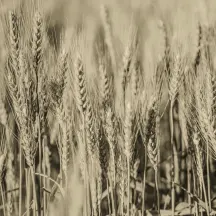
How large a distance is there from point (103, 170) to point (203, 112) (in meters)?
0.35

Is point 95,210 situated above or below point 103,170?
below

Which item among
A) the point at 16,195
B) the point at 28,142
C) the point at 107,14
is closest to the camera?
the point at 28,142

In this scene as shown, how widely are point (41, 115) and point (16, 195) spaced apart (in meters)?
0.79

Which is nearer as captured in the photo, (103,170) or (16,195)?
(103,170)

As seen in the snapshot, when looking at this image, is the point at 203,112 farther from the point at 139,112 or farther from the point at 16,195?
the point at 16,195

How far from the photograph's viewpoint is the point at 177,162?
1.79 m

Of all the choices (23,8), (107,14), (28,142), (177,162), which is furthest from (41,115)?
(107,14)

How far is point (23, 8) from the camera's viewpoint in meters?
1.37

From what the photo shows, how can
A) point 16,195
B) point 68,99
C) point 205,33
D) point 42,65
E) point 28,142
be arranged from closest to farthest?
point 28,142 → point 42,65 → point 68,99 → point 205,33 → point 16,195

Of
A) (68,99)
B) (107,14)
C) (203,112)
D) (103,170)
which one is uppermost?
(107,14)

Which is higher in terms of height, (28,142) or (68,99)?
(68,99)

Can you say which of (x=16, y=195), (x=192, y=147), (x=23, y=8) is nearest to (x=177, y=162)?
(x=192, y=147)

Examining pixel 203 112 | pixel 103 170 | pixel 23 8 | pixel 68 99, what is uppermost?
pixel 23 8

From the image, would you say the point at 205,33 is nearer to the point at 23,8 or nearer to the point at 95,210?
the point at 23,8
